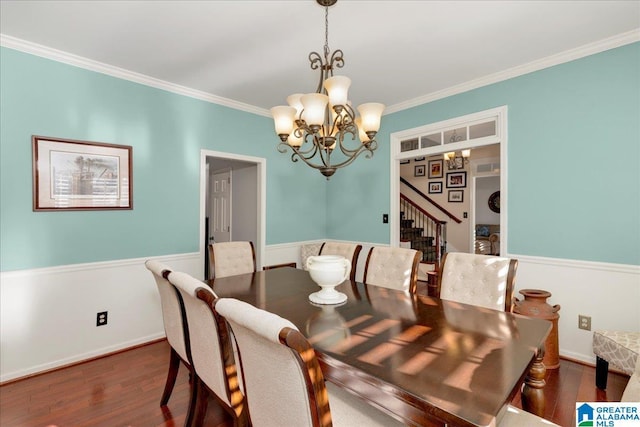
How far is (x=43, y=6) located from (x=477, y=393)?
3188mm

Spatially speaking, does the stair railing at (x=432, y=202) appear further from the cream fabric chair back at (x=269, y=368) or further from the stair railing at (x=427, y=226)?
the cream fabric chair back at (x=269, y=368)

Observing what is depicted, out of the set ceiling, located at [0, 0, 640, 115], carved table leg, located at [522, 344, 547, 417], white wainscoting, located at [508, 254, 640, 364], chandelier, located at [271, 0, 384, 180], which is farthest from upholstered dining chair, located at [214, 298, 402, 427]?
white wainscoting, located at [508, 254, 640, 364]

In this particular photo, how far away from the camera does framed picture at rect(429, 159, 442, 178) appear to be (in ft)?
22.8

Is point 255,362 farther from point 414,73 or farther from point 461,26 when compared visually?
point 414,73

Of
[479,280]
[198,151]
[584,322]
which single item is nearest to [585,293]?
[584,322]

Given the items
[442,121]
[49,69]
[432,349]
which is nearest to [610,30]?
[442,121]

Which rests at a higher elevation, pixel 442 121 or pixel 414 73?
pixel 414 73

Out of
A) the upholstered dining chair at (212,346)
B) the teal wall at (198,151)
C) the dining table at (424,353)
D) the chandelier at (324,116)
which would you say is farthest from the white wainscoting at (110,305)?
the chandelier at (324,116)

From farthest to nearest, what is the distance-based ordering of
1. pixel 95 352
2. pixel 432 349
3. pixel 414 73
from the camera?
pixel 414 73 → pixel 95 352 → pixel 432 349

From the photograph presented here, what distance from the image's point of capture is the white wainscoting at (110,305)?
242cm

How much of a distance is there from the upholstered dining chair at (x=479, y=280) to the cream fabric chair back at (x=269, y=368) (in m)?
1.50

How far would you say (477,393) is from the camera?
0.91 meters

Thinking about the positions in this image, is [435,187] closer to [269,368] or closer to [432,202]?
[432,202]

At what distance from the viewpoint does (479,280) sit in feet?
6.59
